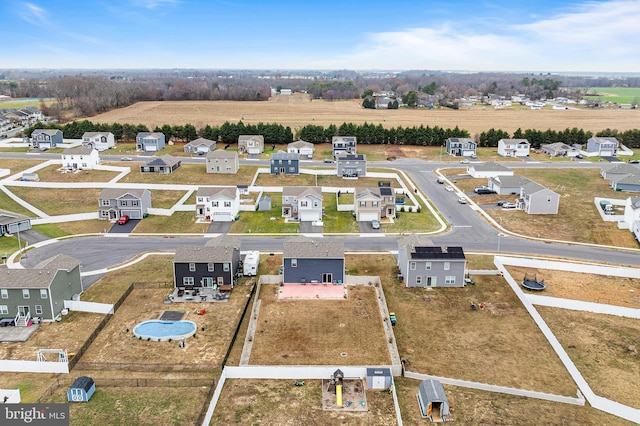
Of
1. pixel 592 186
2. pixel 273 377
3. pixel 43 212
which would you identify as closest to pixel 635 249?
pixel 592 186

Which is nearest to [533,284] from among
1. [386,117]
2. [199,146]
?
[199,146]

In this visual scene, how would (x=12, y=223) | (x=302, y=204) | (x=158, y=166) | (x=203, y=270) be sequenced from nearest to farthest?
(x=203, y=270)
(x=12, y=223)
(x=302, y=204)
(x=158, y=166)

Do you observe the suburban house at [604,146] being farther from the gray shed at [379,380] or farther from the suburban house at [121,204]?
the gray shed at [379,380]

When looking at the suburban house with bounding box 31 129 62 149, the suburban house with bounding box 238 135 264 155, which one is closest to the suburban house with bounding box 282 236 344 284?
the suburban house with bounding box 238 135 264 155

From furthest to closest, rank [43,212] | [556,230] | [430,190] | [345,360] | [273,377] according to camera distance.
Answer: [430,190]
[43,212]
[556,230]
[345,360]
[273,377]

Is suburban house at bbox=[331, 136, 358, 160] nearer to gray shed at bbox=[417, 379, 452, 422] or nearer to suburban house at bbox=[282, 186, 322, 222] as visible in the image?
suburban house at bbox=[282, 186, 322, 222]

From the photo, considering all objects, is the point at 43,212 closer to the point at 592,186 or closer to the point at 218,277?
the point at 218,277

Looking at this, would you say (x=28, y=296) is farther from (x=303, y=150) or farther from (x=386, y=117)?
(x=386, y=117)
